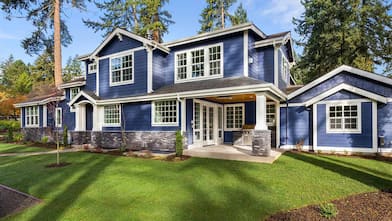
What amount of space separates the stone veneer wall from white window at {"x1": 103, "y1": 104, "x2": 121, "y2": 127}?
1.99ft

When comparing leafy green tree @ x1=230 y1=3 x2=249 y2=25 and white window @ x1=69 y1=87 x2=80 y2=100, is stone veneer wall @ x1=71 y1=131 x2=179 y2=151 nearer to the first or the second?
white window @ x1=69 y1=87 x2=80 y2=100

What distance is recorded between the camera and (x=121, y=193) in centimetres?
499

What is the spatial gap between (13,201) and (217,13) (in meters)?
24.2

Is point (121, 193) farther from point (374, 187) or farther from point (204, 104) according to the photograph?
point (204, 104)

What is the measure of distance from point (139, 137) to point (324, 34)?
17.6 m

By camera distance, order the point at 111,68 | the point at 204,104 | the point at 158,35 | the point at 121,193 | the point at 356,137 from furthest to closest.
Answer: the point at 158,35, the point at 111,68, the point at 204,104, the point at 356,137, the point at 121,193

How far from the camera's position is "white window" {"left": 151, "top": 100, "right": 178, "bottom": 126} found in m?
11.2

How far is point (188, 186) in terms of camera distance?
17.7 feet

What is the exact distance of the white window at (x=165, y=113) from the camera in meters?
11.2

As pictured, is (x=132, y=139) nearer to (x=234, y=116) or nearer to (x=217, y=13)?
(x=234, y=116)

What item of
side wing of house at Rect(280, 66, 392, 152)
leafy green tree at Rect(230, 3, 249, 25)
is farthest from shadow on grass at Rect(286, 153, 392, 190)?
leafy green tree at Rect(230, 3, 249, 25)

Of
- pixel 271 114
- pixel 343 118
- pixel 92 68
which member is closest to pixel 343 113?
pixel 343 118

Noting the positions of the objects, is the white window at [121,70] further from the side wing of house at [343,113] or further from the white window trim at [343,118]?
the white window trim at [343,118]

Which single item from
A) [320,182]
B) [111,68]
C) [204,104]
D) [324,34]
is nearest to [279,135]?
[204,104]
